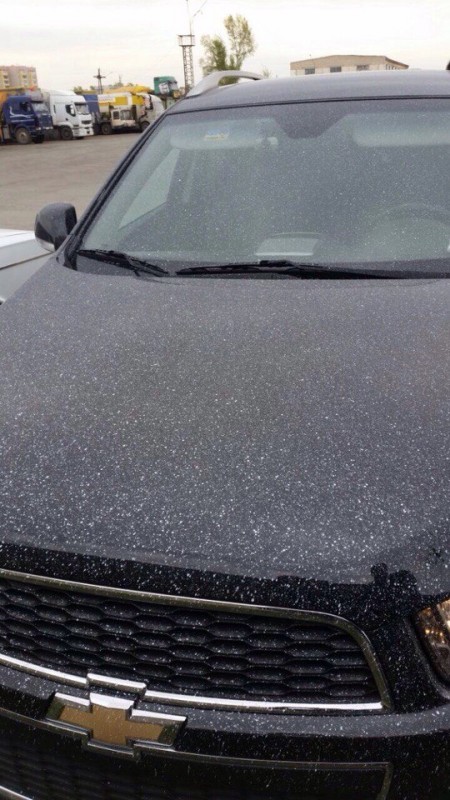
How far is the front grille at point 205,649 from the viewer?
1.48 m

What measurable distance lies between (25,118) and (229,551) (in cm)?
4273

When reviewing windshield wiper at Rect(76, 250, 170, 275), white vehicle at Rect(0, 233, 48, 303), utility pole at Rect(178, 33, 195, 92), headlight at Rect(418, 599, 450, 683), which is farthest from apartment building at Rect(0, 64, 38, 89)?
headlight at Rect(418, 599, 450, 683)

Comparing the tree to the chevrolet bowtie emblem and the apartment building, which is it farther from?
the chevrolet bowtie emblem

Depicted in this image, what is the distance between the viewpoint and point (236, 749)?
151 centimetres

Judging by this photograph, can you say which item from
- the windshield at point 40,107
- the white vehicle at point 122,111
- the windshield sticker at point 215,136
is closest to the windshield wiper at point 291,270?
the windshield sticker at point 215,136

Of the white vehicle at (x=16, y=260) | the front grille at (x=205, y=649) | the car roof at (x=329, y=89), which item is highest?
the car roof at (x=329, y=89)

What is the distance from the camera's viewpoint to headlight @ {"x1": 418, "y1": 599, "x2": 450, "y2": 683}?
1452mm

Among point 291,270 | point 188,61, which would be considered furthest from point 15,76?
point 291,270

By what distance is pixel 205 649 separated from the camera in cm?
152

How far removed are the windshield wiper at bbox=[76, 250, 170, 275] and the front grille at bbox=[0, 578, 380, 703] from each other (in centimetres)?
127

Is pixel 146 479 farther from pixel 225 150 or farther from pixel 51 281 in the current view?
pixel 225 150

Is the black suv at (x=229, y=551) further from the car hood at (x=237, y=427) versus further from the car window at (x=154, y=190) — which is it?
the car window at (x=154, y=190)

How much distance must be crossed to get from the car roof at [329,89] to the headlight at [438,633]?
218cm

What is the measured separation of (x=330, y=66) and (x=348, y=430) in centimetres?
10672
